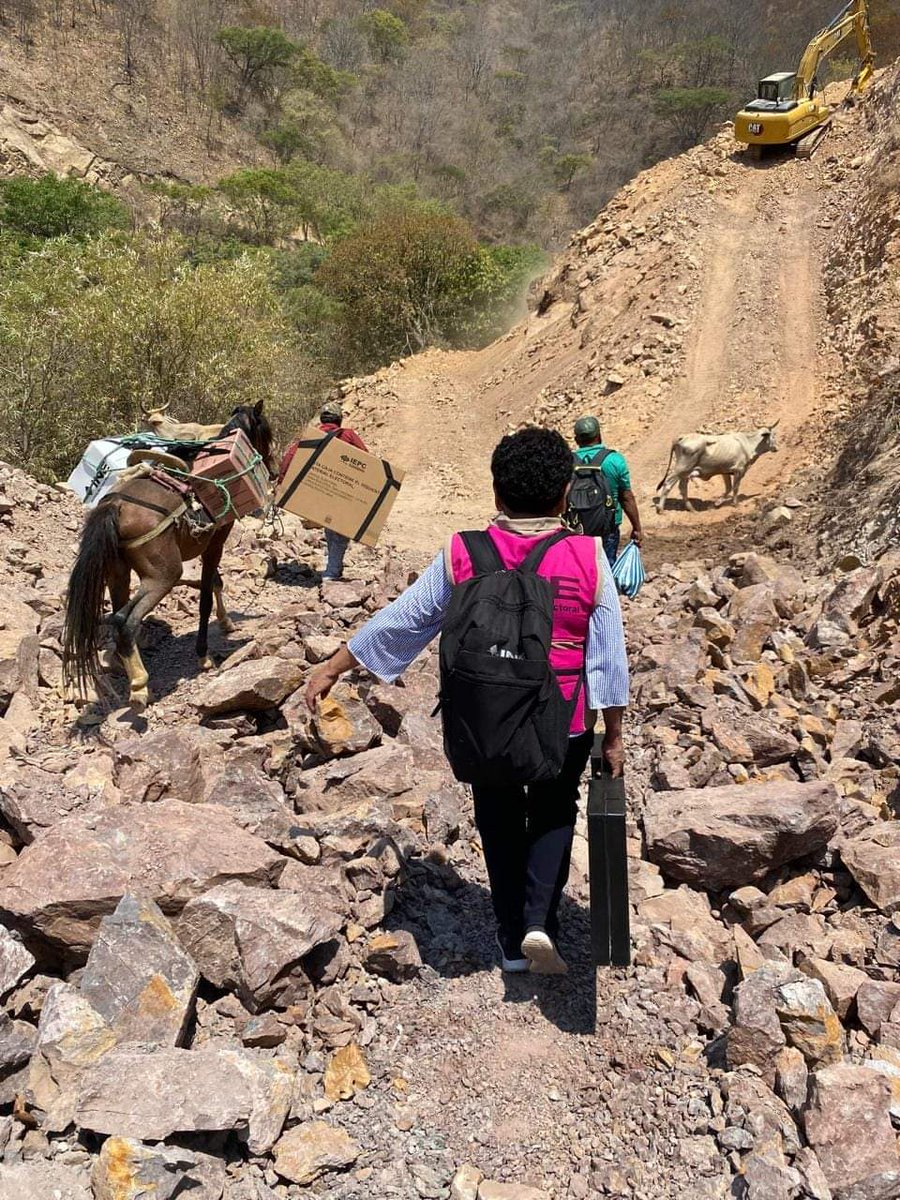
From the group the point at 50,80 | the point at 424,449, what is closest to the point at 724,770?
the point at 424,449

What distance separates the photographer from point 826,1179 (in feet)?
7.05

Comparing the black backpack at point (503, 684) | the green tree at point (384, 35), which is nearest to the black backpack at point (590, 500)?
the black backpack at point (503, 684)

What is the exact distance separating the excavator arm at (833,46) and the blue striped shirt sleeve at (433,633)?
749 inches

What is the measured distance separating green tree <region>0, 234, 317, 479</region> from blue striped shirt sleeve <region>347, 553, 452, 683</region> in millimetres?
10171

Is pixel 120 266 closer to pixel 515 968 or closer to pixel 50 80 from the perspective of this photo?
pixel 515 968

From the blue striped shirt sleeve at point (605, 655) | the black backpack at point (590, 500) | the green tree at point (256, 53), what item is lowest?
the blue striped shirt sleeve at point (605, 655)

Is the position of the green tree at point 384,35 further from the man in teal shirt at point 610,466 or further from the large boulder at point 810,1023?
the large boulder at point 810,1023

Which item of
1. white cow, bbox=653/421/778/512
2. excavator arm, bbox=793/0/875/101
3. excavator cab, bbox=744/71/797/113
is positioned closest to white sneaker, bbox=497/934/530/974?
white cow, bbox=653/421/778/512

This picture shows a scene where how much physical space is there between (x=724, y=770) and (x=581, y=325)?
1463 cm

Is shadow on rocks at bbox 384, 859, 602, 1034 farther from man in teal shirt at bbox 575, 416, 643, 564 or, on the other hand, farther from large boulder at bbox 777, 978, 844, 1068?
man in teal shirt at bbox 575, 416, 643, 564

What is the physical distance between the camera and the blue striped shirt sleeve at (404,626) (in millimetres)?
2760

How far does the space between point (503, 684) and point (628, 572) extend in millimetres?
3529

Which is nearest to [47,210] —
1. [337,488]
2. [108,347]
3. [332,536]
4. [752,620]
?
[108,347]

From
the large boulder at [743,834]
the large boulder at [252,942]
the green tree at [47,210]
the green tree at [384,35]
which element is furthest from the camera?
the green tree at [384,35]
